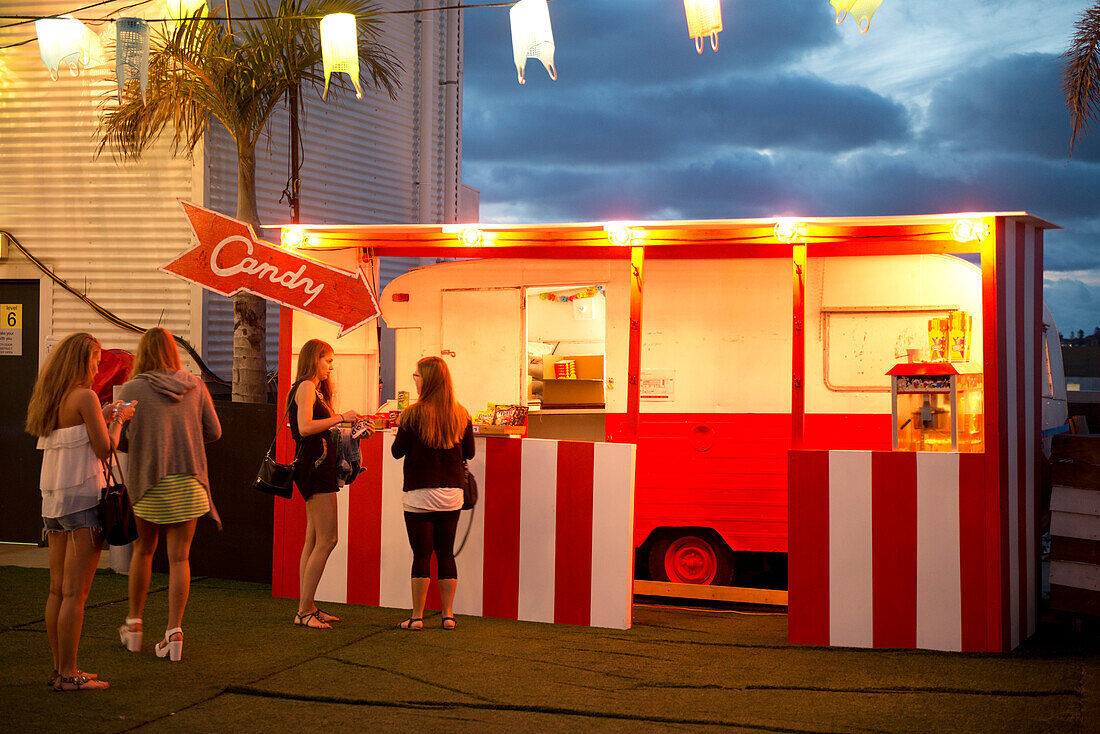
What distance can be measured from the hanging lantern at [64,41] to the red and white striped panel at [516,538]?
4.41m

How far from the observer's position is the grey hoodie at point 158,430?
15.4ft

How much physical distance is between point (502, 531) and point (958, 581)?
273 centimetres

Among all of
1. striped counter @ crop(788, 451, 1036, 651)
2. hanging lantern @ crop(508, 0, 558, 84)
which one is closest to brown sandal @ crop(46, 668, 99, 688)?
striped counter @ crop(788, 451, 1036, 651)

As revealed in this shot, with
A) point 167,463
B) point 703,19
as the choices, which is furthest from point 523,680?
point 703,19

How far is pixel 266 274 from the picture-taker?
20.4 feet

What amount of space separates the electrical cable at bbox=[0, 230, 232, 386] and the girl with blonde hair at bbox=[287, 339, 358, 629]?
356 centimetres

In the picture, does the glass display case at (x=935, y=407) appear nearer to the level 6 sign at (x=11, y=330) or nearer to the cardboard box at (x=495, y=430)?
the cardboard box at (x=495, y=430)

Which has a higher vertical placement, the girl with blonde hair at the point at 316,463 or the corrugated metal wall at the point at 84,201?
the corrugated metal wall at the point at 84,201

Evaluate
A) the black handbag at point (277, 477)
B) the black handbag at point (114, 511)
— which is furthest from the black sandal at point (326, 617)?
the black handbag at point (114, 511)

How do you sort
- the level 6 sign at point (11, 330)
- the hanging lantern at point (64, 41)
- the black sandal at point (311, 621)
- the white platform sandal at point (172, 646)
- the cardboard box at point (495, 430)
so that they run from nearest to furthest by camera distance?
the white platform sandal at point (172, 646) < the black sandal at point (311, 621) < the cardboard box at point (495, 430) < the hanging lantern at point (64, 41) < the level 6 sign at point (11, 330)

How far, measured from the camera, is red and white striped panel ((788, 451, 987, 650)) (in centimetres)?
546

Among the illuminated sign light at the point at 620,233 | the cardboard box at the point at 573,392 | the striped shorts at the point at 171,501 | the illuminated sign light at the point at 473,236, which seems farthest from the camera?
the cardboard box at the point at 573,392

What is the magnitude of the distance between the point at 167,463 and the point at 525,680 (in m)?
2.04

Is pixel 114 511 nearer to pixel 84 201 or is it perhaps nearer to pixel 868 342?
pixel 868 342
